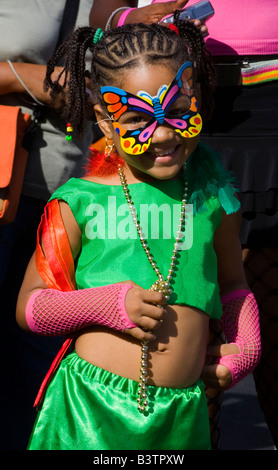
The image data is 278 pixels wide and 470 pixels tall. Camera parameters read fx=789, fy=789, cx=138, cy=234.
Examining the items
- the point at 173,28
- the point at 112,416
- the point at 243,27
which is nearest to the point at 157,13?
the point at 173,28

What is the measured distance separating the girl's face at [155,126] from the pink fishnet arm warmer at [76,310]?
38 centimetres

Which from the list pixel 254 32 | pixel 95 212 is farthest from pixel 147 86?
pixel 254 32

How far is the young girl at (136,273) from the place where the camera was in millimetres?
2279

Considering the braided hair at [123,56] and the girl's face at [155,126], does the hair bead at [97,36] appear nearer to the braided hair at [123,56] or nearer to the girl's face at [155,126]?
the braided hair at [123,56]

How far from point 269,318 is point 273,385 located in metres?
0.25

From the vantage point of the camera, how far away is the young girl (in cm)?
228

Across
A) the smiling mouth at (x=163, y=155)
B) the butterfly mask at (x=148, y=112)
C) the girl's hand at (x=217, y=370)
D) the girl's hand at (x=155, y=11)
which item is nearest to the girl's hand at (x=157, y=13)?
the girl's hand at (x=155, y=11)

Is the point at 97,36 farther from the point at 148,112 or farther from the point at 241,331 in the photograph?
the point at 241,331

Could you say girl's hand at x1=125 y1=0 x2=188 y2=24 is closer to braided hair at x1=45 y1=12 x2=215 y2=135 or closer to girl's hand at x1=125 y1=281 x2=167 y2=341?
braided hair at x1=45 y1=12 x2=215 y2=135

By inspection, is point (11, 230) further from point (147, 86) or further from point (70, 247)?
point (147, 86)

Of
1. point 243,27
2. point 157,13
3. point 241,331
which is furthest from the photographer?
point 243,27

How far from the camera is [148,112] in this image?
2.31 meters

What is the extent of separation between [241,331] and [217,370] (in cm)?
18

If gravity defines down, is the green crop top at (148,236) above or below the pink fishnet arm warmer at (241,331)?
above
